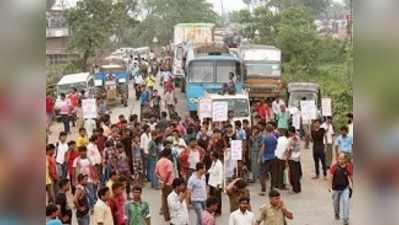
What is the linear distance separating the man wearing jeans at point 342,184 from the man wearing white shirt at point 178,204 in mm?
2395

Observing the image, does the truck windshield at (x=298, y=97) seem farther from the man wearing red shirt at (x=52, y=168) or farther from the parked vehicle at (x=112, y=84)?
the man wearing red shirt at (x=52, y=168)

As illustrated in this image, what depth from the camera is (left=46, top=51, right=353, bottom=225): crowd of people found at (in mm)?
7691

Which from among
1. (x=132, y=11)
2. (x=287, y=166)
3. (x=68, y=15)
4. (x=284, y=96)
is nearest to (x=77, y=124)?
(x=284, y=96)

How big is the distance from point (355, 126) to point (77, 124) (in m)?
18.7

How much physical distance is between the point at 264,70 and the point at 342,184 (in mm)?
14810

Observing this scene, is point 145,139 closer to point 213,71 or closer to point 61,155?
point 61,155

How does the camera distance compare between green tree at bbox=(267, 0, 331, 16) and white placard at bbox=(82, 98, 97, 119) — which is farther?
green tree at bbox=(267, 0, 331, 16)

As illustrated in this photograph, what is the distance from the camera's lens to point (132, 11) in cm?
4341

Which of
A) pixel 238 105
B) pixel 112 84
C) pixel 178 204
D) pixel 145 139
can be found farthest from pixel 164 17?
pixel 178 204

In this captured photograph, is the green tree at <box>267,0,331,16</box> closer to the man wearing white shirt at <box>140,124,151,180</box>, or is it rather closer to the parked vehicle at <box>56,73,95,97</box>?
the parked vehicle at <box>56,73,95,97</box>

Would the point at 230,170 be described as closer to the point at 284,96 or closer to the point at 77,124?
the point at 77,124

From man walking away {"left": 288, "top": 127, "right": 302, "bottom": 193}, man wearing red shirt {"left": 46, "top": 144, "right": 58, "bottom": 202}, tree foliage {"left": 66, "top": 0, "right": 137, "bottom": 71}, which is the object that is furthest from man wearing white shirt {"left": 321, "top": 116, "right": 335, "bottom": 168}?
tree foliage {"left": 66, "top": 0, "right": 137, "bottom": 71}

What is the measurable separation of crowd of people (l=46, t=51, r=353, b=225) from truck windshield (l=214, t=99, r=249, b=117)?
201 cm

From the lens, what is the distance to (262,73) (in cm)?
2400
